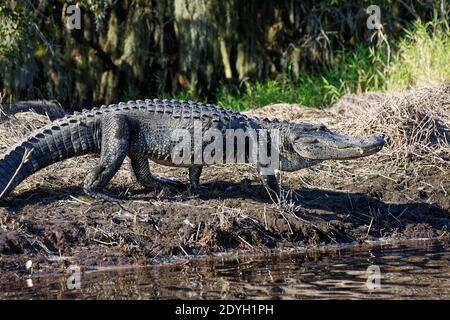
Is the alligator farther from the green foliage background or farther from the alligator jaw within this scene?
the green foliage background

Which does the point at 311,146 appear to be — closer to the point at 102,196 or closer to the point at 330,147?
the point at 330,147

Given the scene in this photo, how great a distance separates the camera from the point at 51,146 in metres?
8.83

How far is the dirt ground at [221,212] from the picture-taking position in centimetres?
799

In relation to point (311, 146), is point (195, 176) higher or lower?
lower

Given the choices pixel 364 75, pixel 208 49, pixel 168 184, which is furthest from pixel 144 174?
pixel 208 49

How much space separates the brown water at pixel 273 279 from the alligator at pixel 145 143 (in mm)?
1139

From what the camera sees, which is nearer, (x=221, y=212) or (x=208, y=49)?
(x=221, y=212)

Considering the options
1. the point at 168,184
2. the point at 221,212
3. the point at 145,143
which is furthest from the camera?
the point at 168,184

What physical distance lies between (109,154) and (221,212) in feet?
3.90

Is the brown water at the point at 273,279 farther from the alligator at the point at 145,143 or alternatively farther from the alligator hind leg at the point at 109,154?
the alligator hind leg at the point at 109,154

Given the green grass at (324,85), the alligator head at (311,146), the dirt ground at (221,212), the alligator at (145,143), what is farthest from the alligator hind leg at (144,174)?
the green grass at (324,85)

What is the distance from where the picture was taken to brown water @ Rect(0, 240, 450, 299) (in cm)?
676
